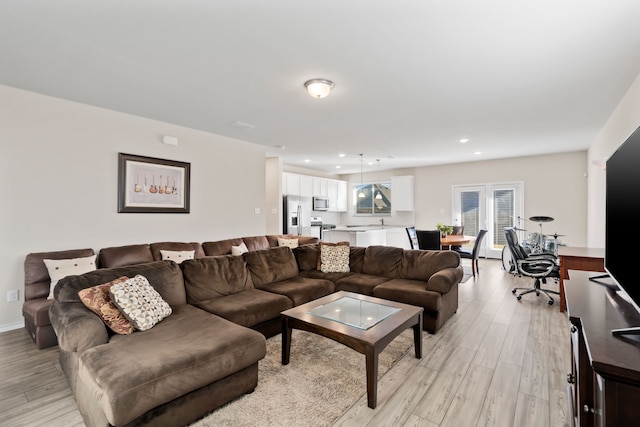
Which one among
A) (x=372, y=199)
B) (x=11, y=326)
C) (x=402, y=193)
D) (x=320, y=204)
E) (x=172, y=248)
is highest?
(x=402, y=193)

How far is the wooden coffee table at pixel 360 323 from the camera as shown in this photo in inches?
78.5

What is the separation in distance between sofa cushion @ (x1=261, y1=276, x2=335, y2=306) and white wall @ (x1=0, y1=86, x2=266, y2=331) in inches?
85.4

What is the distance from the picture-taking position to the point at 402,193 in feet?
29.4

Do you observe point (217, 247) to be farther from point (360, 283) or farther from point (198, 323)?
point (198, 323)

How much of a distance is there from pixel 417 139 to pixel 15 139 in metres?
5.54

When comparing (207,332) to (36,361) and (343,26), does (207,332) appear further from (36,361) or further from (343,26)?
(343,26)

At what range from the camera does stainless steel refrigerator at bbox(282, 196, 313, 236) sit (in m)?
7.58

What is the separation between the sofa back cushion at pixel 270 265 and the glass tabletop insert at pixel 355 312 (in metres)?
1.05

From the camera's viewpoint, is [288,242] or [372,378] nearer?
[372,378]

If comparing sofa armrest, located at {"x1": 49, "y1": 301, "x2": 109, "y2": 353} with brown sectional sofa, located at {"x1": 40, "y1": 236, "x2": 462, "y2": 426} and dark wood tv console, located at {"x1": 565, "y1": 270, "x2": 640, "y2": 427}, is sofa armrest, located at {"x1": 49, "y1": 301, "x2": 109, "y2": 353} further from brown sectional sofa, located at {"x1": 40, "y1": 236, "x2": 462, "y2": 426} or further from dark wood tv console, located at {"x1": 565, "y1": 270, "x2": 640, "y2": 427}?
dark wood tv console, located at {"x1": 565, "y1": 270, "x2": 640, "y2": 427}

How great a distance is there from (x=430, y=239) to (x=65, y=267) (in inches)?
206

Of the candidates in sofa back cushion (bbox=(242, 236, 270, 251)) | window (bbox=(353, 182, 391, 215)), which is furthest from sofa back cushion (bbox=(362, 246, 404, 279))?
window (bbox=(353, 182, 391, 215))

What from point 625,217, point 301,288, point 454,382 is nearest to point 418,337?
point 454,382

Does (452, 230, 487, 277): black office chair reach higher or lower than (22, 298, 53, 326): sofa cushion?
higher
